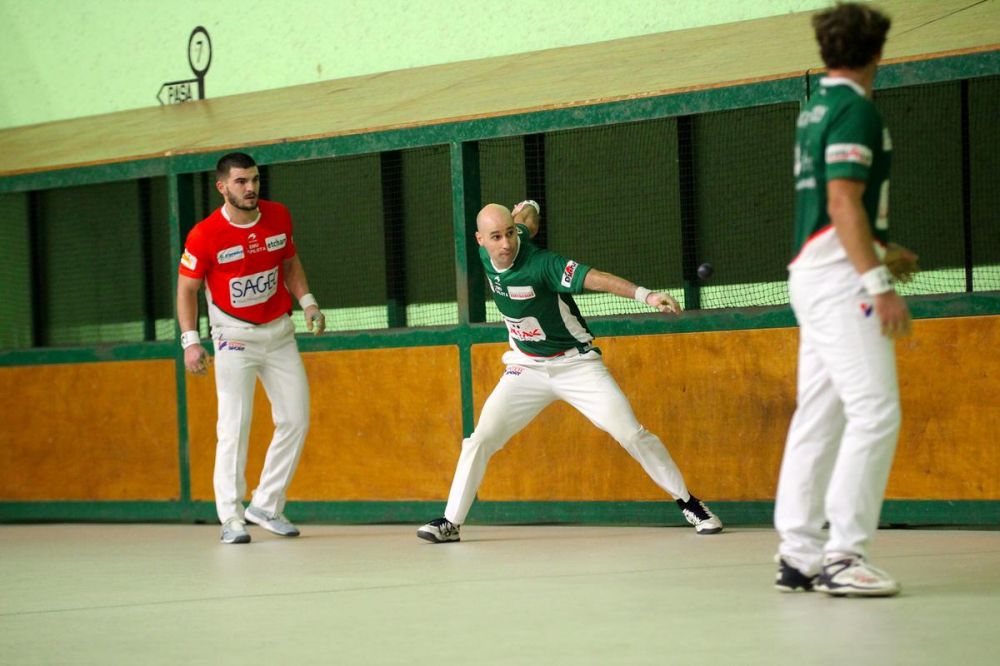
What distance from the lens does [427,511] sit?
9.09 metres

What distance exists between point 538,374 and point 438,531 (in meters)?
1.00

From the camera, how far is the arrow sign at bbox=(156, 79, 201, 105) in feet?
40.7

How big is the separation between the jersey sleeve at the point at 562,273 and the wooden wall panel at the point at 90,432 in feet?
11.1

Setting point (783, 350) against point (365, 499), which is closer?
point (783, 350)

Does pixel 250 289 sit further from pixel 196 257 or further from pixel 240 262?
pixel 196 257

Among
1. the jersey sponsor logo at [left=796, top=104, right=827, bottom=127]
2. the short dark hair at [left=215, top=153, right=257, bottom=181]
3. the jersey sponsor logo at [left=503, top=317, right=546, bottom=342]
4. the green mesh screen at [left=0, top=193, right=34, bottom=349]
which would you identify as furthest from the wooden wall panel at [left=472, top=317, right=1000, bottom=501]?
the green mesh screen at [left=0, top=193, right=34, bottom=349]

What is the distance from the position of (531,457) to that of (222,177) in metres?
2.43

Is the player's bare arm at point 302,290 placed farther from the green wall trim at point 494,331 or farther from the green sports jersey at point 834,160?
the green sports jersey at point 834,160

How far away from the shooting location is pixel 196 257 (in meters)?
8.27

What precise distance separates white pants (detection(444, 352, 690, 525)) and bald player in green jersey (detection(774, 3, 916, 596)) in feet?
7.48

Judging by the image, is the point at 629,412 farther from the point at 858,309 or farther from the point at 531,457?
the point at 858,309

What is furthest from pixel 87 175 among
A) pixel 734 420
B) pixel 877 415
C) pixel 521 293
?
pixel 877 415

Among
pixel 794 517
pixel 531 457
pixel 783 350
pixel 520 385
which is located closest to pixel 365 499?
Result: pixel 531 457

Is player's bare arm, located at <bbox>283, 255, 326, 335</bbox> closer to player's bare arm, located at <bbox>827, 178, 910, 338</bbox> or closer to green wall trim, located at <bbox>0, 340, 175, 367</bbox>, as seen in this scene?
green wall trim, located at <bbox>0, 340, 175, 367</bbox>
